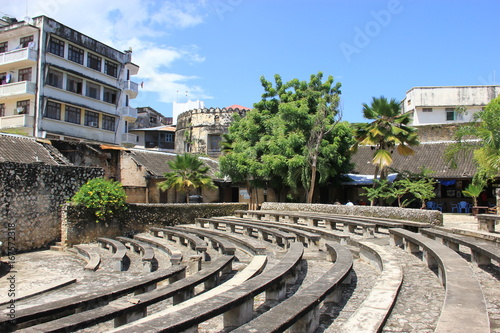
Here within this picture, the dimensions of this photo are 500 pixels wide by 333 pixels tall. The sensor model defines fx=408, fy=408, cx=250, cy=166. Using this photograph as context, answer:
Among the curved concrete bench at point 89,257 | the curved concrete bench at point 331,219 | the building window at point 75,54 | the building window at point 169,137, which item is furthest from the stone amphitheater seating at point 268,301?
the building window at point 169,137

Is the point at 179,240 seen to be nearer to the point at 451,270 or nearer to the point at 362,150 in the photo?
the point at 451,270

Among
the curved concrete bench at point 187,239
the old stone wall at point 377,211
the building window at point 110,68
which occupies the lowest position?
the curved concrete bench at point 187,239

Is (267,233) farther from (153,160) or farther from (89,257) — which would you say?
(153,160)

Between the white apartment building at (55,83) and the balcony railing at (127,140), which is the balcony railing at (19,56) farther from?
the balcony railing at (127,140)

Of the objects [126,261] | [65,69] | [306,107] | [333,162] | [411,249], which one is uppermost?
[65,69]

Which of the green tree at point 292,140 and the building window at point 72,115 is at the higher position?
the building window at point 72,115

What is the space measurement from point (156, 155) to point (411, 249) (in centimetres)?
2145

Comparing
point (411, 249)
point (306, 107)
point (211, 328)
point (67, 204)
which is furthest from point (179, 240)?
point (306, 107)

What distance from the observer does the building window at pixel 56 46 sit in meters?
28.9

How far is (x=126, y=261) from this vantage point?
11.6m

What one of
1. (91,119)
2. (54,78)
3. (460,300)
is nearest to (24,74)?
(54,78)

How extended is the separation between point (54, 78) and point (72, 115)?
2.90 m

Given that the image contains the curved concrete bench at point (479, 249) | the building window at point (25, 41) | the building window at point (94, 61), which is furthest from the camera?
the building window at point (94, 61)

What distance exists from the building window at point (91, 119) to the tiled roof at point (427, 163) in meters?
20.2
